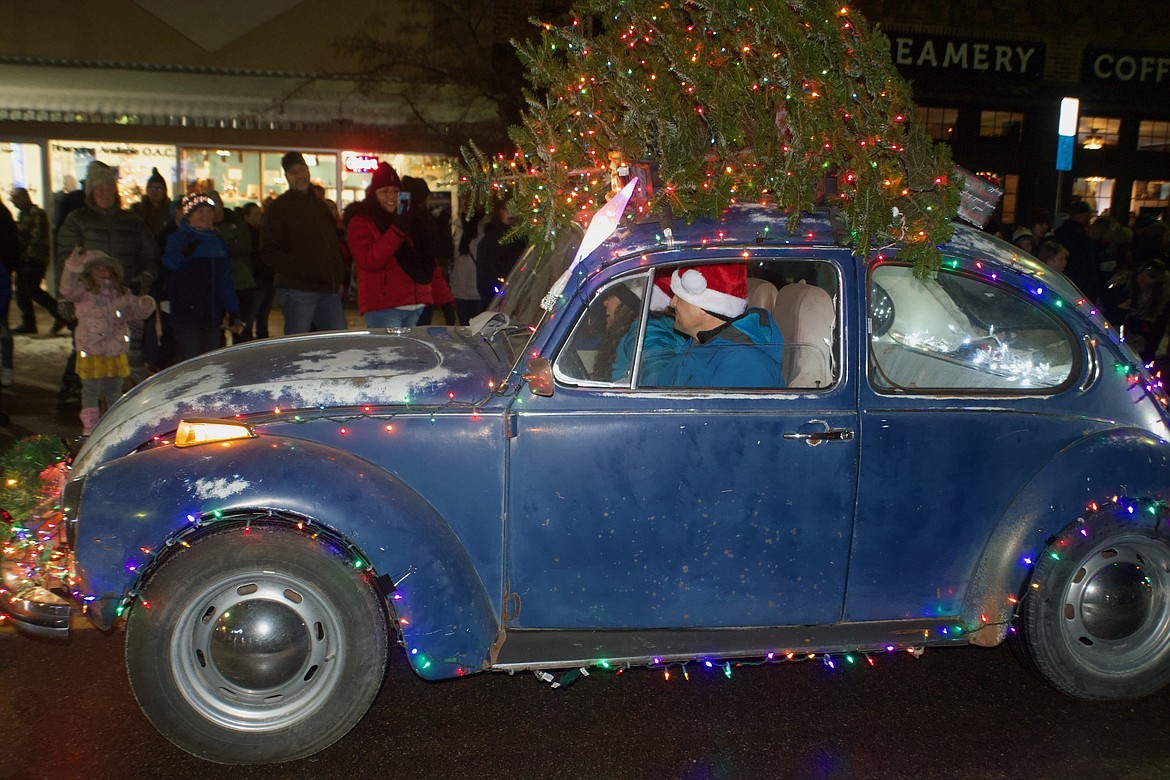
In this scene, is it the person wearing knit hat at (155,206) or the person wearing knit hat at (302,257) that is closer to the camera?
the person wearing knit hat at (302,257)

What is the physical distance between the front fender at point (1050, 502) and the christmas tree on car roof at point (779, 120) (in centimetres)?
95

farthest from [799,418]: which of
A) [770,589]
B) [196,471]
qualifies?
[196,471]

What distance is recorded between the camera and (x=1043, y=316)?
4.08m

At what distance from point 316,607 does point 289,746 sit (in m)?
0.50

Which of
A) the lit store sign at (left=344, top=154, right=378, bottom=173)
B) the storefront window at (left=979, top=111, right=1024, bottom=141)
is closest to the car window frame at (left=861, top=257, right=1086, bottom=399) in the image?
the lit store sign at (left=344, top=154, right=378, bottom=173)

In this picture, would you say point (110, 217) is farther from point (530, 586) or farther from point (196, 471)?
point (530, 586)

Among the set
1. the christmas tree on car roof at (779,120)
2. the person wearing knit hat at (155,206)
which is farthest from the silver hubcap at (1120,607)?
the person wearing knit hat at (155,206)

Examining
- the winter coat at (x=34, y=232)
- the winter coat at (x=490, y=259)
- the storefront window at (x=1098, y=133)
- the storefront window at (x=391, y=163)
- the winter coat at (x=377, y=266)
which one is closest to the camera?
the winter coat at (x=377, y=266)

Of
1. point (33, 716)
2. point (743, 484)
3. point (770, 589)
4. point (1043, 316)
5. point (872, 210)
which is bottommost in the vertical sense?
point (33, 716)

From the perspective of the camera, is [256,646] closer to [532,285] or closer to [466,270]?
[532,285]

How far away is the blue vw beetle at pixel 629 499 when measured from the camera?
138 inches

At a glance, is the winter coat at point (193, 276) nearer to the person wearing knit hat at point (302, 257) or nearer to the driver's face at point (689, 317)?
the person wearing knit hat at point (302, 257)

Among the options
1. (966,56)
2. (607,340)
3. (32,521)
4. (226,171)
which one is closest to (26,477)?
(32,521)

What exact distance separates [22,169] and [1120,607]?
Result: 1690 centimetres
